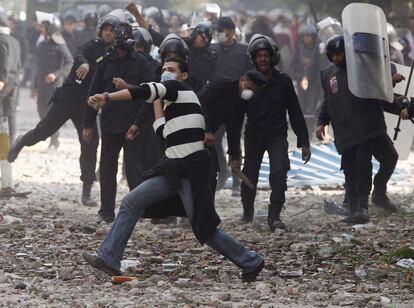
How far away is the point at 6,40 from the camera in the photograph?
18.1m

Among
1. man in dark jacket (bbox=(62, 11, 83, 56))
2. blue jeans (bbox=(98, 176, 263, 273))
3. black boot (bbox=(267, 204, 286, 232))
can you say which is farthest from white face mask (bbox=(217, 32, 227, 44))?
man in dark jacket (bbox=(62, 11, 83, 56))

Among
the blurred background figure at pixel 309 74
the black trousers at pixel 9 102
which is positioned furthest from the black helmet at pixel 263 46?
the blurred background figure at pixel 309 74

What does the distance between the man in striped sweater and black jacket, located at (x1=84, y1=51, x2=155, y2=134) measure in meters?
3.15

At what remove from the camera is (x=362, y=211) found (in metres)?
13.2

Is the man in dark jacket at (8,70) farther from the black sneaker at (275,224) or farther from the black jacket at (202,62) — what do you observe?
the black sneaker at (275,224)

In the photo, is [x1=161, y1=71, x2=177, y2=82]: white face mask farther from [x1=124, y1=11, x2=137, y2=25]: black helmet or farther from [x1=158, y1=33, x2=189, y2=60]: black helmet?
[x1=124, y1=11, x2=137, y2=25]: black helmet

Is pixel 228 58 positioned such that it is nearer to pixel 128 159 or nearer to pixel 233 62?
pixel 233 62

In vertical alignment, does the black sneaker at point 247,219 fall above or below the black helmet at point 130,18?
below

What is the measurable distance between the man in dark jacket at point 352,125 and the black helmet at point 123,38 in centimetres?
171

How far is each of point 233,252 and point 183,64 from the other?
128 cm

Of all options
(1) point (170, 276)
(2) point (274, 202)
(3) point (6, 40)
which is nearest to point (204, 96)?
(2) point (274, 202)

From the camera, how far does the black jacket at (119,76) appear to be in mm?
12828

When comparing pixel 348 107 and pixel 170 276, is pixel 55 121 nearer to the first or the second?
pixel 348 107

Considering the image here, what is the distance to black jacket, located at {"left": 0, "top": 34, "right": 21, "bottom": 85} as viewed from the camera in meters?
18.1
